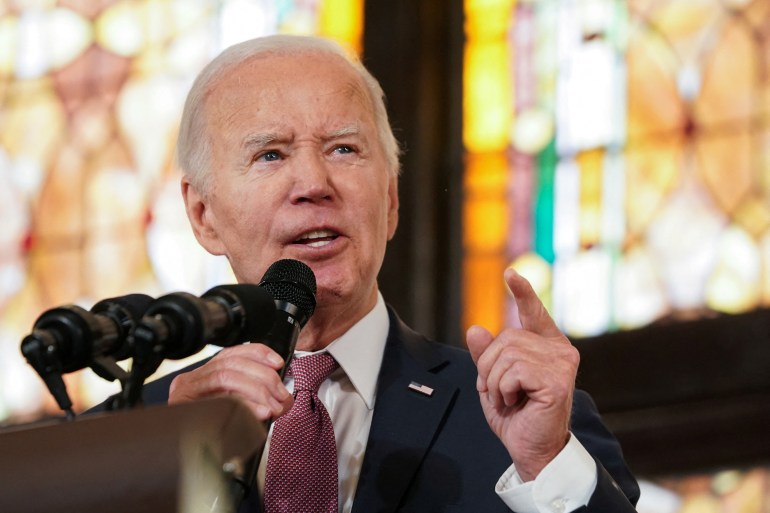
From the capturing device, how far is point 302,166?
298 cm

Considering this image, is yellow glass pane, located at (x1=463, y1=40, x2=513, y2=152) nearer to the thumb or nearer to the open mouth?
the open mouth

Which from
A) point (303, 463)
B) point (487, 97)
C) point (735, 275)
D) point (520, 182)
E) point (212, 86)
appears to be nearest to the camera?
point (303, 463)

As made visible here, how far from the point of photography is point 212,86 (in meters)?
3.17

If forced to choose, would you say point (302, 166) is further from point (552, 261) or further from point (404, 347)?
point (552, 261)

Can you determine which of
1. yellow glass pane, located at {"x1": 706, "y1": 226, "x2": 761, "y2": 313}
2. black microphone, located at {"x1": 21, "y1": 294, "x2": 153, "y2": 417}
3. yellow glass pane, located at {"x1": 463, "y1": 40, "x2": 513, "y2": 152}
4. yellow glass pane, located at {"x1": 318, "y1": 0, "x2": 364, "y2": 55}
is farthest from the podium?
yellow glass pane, located at {"x1": 318, "y1": 0, "x2": 364, "y2": 55}

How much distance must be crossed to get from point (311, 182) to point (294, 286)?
59 centimetres

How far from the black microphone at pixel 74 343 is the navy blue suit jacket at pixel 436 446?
2.40 feet

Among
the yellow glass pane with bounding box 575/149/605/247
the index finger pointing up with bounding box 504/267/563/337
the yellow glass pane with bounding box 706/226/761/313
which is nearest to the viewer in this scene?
the index finger pointing up with bounding box 504/267/563/337

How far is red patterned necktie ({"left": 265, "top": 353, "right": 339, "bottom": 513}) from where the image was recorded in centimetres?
273

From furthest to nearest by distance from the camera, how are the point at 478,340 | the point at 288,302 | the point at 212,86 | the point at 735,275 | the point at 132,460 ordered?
1. the point at 735,275
2. the point at 212,86
3. the point at 478,340
4. the point at 288,302
5. the point at 132,460

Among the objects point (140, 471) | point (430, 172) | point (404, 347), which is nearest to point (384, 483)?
point (404, 347)

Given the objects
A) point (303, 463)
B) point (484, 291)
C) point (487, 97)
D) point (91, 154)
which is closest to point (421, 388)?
point (303, 463)

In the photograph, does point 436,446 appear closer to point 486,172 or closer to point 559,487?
point 559,487

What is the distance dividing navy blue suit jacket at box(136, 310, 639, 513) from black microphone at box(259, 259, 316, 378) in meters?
0.50
